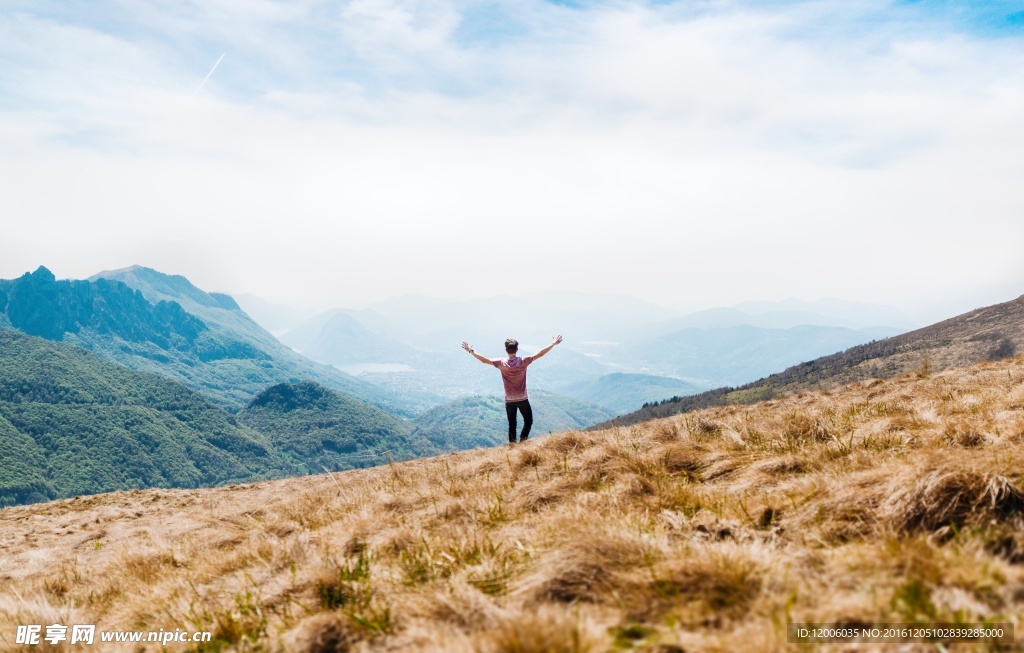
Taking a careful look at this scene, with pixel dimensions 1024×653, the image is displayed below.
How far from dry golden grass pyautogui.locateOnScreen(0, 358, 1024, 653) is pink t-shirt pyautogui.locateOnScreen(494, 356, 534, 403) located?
4.84m

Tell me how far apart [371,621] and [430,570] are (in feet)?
2.85

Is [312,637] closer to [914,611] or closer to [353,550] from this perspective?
[353,550]

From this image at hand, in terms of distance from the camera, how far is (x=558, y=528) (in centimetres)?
491

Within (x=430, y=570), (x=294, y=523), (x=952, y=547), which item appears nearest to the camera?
(x=952, y=547)

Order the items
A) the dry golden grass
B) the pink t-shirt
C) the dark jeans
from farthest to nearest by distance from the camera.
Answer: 1. the pink t-shirt
2. the dark jeans
3. the dry golden grass

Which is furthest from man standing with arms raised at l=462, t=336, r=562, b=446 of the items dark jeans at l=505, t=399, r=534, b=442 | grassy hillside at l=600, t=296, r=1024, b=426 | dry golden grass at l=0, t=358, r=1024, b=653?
grassy hillside at l=600, t=296, r=1024, b=426

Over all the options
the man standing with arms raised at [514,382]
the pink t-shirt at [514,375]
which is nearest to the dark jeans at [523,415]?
the man standing with arms raised at [514,382]

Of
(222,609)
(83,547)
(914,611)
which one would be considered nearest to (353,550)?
(222,609)

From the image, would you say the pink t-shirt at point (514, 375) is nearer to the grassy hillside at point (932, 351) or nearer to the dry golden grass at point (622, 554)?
the dry golden grass at point (622, 554)

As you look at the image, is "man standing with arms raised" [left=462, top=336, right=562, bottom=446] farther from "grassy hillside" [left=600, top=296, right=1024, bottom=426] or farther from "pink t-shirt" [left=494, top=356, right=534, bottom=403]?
"grassy hillside" [left=600, top=296, right=1024, bottom=426]

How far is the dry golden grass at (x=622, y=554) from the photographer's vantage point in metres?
3.12

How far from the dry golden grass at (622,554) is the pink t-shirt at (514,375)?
191 inches

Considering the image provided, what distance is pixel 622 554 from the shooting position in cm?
401

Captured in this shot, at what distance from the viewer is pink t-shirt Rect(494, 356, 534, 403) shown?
44.9 ft
